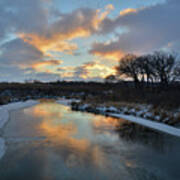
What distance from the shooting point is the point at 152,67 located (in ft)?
110

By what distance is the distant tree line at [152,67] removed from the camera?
3156 cm

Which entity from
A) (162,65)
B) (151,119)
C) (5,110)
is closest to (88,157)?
(151,119)

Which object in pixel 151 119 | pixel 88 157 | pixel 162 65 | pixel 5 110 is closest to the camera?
pixel 88 157

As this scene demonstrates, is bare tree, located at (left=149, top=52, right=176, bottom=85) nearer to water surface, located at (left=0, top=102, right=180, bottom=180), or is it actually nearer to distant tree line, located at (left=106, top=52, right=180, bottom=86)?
distant tree line, located at (left=106, top=52, right=180, bottom=86)

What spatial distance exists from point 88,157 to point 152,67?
31688 millimetres

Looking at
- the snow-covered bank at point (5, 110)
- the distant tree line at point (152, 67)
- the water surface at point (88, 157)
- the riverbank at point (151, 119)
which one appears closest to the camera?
the water surface at point (88, 157)

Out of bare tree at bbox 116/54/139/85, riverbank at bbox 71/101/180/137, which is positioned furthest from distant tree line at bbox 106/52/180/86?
riverbank at bbox 71/101/180/137

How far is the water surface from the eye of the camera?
14.5 feet

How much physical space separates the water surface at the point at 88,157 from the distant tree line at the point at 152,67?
86.9 ft

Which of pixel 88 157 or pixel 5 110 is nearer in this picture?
pixel 88 157

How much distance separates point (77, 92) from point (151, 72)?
18.8 m

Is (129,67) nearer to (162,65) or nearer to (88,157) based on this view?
(162,65)

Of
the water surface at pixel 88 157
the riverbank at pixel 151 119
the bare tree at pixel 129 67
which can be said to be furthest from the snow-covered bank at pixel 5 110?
the bare tree at pixel 129 67

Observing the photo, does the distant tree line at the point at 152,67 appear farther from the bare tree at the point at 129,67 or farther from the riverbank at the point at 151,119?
the riverbank at the point at 151,119
